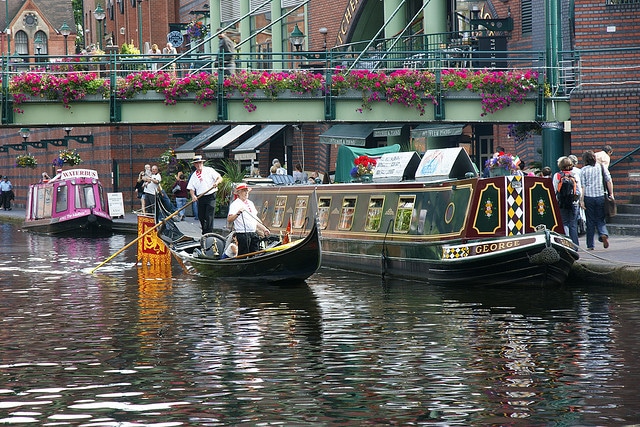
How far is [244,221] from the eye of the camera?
2112 cm

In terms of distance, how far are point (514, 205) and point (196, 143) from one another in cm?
3263

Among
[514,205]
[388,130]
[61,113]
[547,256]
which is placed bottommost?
[547,256]

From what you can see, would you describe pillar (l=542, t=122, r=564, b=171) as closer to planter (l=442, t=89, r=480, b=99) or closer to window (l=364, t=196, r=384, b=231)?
planter (l=442, t=89, r=480, b=99)

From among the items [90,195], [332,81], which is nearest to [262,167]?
[90,195]

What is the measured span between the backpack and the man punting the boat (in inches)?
202

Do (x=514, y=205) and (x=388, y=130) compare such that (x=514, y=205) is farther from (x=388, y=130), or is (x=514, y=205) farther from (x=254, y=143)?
(x=254, y=143)

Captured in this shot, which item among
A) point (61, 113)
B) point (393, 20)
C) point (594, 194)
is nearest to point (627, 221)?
point (594, 194)

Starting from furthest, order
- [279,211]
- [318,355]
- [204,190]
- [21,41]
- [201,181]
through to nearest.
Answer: [21,41]
[279,211]
[201,181]
[204,190]
[318,355]

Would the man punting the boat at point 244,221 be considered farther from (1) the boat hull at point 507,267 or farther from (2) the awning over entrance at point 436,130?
(2) the awning over entrance at point 436,130

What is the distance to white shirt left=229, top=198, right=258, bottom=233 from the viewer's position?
20.9m

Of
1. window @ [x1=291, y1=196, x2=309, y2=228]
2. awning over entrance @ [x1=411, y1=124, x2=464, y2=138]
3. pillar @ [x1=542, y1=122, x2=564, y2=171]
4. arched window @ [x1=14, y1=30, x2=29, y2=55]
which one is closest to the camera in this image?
A: window @ [x1=291, y1=196, x2=309, y2=228]

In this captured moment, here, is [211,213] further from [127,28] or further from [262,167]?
[127,28]

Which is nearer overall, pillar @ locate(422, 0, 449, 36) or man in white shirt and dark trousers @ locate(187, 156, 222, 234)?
man in white shirt and dark trousers @ locate(187, 156, 222, 234)

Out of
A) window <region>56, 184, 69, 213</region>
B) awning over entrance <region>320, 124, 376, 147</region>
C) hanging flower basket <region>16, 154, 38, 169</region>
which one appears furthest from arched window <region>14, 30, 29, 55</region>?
awning over entrance <region>320, 124, 376, 147</region>
